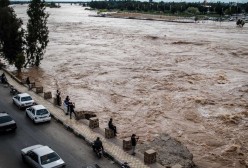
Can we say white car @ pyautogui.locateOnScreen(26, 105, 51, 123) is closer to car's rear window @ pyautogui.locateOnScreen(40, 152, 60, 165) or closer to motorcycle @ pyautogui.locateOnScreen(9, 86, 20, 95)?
car's rear window @ pyautogui.locateOnScreen(40, 152, 60, 165)

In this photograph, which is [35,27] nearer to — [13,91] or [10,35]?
[10,35]

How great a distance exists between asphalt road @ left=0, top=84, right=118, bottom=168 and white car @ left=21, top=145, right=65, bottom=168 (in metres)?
0.74

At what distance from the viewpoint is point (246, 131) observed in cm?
2392

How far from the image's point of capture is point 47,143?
59.8 ft

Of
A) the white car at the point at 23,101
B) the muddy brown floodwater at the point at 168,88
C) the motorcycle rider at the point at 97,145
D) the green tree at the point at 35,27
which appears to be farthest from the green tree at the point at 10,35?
the motorcycle rider at the point at 97,145

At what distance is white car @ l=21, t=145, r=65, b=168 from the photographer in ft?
46.9

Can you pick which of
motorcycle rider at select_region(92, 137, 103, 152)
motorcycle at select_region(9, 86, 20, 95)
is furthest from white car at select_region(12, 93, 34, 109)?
motorcycle rider at select_region(92, 137, 103, 152)

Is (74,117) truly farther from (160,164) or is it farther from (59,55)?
(59,55)

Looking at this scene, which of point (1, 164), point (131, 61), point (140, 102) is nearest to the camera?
point (1, 164)

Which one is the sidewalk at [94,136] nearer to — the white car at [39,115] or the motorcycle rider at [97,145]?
the motorcycle rider at [97,145]

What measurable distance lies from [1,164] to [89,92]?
18654 mm

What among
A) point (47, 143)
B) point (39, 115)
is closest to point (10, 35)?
point (39, 115)

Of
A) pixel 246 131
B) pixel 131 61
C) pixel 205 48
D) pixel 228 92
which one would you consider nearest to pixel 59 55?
pixel 131 61

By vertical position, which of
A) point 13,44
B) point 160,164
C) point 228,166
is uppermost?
point 13,44
